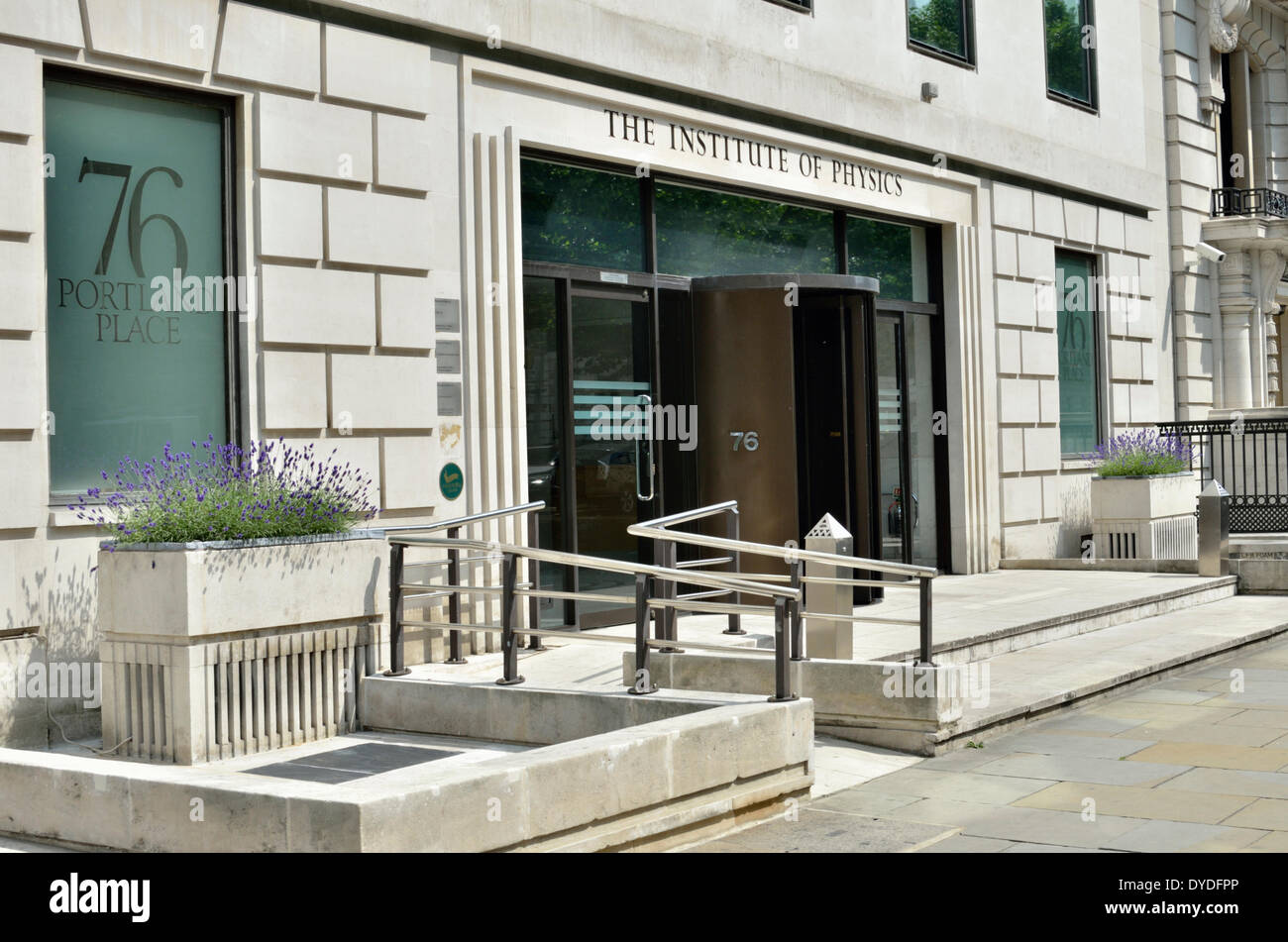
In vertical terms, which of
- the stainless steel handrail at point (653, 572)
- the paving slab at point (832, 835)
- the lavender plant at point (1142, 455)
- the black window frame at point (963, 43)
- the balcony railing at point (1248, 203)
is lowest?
the paving slab at point (832, 835)

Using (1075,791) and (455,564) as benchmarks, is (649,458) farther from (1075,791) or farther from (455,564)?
(1075,791)

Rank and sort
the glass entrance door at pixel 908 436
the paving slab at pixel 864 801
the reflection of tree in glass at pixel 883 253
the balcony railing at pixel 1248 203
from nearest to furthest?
the paving slab at pixel 864 801
the reflection of tree in glass at pixel 883 253
the glass entrance door at pixel 908 436
the balcony railing at pixel 1248 203

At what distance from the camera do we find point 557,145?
458 inches

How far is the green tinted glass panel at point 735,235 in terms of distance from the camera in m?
13.1

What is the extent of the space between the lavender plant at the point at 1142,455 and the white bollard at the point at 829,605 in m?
9.36

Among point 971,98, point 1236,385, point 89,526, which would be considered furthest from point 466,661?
point 1236,385

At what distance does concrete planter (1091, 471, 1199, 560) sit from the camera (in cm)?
1720

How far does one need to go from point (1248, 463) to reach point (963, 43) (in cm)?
800

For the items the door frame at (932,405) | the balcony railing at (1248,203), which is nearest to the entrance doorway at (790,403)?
the door frame at (932,405)

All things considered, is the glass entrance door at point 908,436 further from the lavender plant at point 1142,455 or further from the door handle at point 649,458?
the door handle at point 649,458
